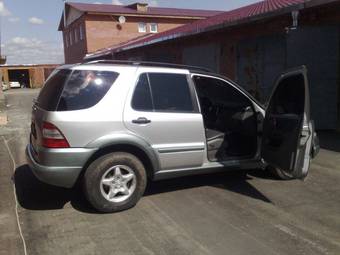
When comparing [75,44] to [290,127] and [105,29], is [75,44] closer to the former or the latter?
[105,29]

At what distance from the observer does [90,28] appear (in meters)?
41.5

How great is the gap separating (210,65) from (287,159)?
10992mm

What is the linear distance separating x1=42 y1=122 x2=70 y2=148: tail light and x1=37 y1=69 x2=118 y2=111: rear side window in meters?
0.23

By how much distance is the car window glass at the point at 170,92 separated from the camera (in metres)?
5.70

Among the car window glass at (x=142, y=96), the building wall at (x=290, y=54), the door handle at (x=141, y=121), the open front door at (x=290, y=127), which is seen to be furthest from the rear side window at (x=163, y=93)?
the building wall at (x=290, y=54)

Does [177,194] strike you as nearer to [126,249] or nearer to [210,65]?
[126,249]

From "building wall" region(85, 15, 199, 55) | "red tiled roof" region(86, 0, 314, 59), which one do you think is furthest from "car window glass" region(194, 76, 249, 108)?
"building wall" region(85, 15, 199, 55)

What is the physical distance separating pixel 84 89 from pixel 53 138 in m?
0.67

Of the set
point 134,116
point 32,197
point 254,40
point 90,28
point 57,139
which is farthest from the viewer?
point 90,28

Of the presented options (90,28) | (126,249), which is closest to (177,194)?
(126,249)

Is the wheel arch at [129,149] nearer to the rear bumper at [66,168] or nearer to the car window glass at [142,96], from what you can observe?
the rear bumper at [66,168]

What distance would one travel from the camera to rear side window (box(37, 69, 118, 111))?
5.19m

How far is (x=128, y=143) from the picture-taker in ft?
17.7

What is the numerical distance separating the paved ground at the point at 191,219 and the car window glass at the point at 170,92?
1209mm
